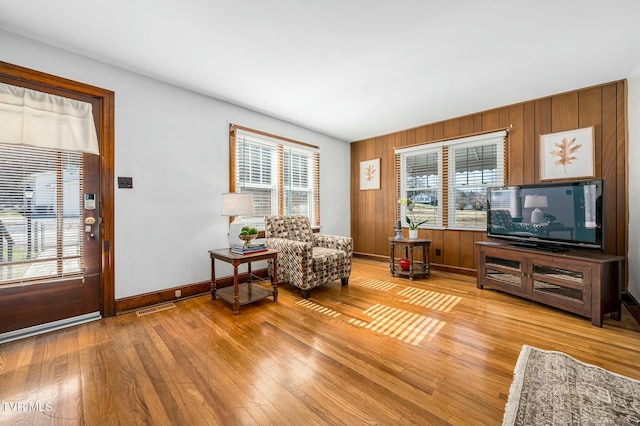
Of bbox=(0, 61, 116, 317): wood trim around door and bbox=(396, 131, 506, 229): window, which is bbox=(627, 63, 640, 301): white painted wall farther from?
bbox=(0, 61, 116, 317): wood trim around door

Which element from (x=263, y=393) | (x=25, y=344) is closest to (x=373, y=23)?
(x=263, y=393)

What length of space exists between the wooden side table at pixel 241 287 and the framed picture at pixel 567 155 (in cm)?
366

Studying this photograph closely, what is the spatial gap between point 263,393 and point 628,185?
13.8ft

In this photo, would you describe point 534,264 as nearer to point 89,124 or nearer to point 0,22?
point 89,124

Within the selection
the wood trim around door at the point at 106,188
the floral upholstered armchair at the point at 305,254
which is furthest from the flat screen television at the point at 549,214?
the wood trim around door at the point at 106,188

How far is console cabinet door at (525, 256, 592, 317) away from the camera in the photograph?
7.93 ft

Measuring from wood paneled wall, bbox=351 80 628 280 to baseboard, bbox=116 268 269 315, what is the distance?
308 cm

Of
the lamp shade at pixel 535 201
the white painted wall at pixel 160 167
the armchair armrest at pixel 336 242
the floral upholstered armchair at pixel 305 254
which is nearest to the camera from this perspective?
the white painted wall at pixel 160 167

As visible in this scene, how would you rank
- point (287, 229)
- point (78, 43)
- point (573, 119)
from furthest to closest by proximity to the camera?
point (287, 229), point (573, 119), point (78, 43)

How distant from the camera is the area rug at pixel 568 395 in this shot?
1293 millimetres

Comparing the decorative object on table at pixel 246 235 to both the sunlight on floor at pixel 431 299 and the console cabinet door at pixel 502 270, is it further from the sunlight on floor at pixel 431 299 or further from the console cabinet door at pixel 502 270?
the console cabinet door at pixel 502 270

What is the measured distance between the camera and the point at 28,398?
146 centimetres

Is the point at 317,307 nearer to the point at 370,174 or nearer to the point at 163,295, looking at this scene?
the point at 163,295

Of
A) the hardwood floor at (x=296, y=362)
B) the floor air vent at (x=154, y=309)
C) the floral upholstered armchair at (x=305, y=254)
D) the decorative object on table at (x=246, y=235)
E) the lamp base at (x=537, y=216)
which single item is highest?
the lamp base at (x=537, y=216)
